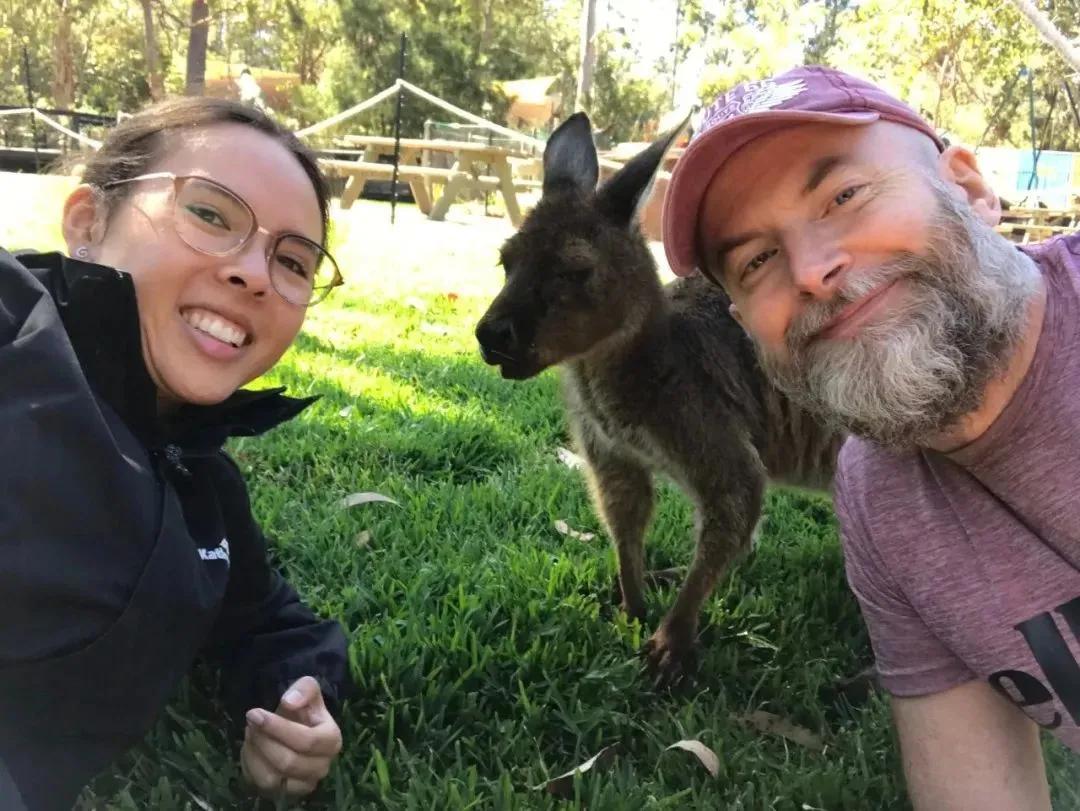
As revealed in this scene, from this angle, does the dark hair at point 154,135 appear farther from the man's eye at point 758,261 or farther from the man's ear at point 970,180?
the man's ear at point 970,180

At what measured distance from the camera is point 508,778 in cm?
174

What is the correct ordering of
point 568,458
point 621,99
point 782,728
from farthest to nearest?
point 621,99 → point 568,458 → point 782,728

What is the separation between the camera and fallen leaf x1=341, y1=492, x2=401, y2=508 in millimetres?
2975

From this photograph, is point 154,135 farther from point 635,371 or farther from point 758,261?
point 635,371

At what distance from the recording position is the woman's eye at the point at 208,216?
167cm

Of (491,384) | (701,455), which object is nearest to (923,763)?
(701,455)

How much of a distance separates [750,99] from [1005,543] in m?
0.90

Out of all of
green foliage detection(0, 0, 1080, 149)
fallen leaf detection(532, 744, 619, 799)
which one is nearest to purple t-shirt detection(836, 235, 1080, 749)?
fallen leaf detection(532, 744, 619, 799)

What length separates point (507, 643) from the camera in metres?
2.24

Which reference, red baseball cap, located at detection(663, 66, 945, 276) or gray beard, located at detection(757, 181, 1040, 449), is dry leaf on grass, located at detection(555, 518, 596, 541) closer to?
red baseball cap, located at detection(663, 66, 945, 276)

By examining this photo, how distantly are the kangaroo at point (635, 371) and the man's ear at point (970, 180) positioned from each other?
99cm

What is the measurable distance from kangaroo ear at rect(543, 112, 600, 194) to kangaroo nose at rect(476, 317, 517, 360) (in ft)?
1.88

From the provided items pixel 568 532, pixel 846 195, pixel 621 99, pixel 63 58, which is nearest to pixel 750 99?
pixel 846 195

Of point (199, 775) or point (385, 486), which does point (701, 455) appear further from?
point (199, 775)
